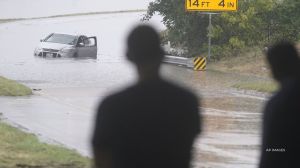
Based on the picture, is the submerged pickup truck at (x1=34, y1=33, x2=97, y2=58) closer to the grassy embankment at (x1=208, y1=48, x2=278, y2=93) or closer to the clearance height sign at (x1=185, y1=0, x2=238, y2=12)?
the clearance height sign at (x1=185, y1=0, x2=238, y2=12)

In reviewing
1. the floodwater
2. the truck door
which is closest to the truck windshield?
the truck door

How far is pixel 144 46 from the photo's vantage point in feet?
14.8

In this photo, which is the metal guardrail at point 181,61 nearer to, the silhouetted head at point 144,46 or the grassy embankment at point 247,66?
the grassy embankment at point 247,66

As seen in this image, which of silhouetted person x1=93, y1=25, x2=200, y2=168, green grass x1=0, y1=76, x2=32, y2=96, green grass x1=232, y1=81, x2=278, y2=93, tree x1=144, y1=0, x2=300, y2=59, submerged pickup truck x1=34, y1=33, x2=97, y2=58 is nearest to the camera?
silhouetted person x1=93, y1=25, x2=200, y2=168

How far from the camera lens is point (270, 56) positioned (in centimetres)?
521

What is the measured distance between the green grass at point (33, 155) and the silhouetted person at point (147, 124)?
4.77 meters

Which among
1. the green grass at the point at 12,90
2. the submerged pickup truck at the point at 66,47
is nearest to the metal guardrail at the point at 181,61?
the submerged pickup truck at the point at 66,47

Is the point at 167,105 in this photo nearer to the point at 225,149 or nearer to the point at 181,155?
the point at 181,155

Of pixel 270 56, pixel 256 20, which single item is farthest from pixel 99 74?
pixel 270 56

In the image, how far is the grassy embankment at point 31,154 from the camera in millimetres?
9141

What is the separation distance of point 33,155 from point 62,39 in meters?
30.1

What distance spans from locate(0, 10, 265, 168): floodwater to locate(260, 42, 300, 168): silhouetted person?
2.30 ft

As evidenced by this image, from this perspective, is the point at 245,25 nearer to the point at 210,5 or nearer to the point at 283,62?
the point at 210,5

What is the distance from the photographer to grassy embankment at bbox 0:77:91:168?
9.14 meters
